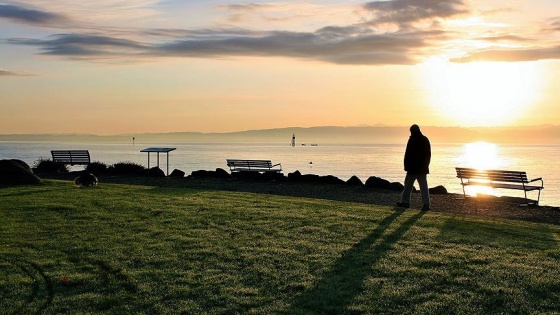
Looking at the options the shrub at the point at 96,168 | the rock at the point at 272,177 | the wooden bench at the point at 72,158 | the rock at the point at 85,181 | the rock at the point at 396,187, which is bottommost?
the rock at the point at 396,187

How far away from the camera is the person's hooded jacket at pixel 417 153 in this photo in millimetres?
16891

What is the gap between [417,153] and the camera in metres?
16.9

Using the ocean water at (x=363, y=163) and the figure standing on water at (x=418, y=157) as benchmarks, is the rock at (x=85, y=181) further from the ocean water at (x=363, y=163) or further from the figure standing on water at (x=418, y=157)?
the ocean water at (x=363, y=163)

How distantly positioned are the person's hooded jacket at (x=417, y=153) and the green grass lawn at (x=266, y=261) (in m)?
1.64

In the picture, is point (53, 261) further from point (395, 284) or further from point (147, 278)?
point (395, 284)

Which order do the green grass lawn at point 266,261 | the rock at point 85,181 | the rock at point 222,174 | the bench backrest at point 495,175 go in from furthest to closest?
the rock at point 222,174 → the bench backrest at point 495,175 → the rock at point 85,181 → the green grass lawn at point 266,261

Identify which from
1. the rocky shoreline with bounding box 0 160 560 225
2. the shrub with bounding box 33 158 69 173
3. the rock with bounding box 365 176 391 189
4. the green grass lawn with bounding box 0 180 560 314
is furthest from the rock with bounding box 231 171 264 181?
the green grass lawn with bounding box 0 180 560 314

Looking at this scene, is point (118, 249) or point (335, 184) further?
point (335, 184)

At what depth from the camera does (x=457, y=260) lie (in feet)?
33.0

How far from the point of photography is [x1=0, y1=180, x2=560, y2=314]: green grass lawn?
778cm

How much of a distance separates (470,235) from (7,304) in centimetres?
855

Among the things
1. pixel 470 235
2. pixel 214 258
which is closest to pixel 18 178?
pixel 214 258

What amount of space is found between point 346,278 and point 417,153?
28.7ft

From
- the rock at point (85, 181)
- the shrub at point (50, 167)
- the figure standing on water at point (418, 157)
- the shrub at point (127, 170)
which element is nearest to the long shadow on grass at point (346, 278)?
the figure standing on water at point (418, 157)
